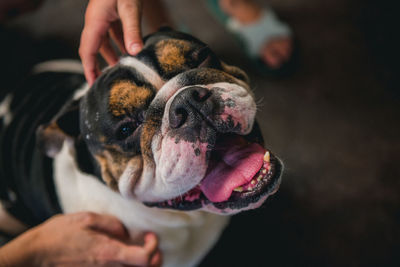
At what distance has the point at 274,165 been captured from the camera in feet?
3.77

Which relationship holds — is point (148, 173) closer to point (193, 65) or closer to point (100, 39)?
point (193, 65)

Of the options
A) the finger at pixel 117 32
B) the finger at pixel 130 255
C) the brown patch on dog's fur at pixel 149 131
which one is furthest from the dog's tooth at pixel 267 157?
the finger at pixel 117 32

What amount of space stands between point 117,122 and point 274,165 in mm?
573

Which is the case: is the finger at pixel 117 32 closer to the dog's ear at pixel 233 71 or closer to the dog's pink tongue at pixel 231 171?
the dog's ear at pixel 233 71

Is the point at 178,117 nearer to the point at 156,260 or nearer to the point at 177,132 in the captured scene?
the point at 177,132

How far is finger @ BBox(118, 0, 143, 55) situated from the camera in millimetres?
1277

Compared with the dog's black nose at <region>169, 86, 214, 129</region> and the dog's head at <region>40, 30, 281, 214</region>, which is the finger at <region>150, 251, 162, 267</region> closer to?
the dog's head at <region>40, 30, 281, 214</region>

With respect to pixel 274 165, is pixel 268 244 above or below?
Result: below

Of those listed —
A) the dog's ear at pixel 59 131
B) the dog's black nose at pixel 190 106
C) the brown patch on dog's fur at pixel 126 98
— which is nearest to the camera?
the dog's black nose at pixel 190 106

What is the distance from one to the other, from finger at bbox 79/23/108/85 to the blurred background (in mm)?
677

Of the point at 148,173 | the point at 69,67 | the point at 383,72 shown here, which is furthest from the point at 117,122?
the point at 383,72

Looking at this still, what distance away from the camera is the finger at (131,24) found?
1.28 m

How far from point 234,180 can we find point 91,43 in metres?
0.80

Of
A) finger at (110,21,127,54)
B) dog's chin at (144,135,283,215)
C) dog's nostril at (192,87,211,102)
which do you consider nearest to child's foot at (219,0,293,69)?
finger at (110,21,127,54)
